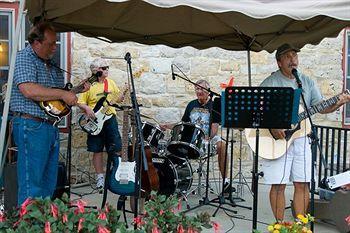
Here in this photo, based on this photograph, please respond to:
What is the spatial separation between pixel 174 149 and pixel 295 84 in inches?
66.8

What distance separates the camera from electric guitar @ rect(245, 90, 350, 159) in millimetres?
4562

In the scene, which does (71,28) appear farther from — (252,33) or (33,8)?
(252,33)

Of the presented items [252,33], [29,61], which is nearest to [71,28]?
[29,61]

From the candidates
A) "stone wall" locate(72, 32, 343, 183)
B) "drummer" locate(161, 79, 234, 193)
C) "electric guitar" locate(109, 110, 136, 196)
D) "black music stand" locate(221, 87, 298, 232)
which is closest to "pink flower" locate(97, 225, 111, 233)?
"black music stand" locate(221, 87, 298, 232)

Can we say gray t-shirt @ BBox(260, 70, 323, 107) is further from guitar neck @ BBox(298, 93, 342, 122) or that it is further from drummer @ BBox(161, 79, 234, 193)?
drummer @ BBox(161, 79, 234, 193)

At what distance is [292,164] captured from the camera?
468cm

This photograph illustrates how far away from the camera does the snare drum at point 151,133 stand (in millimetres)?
5656

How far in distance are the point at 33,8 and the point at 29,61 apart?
0.61 m

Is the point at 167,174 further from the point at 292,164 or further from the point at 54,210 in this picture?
the point at 54,210

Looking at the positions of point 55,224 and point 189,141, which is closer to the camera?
point 55,224

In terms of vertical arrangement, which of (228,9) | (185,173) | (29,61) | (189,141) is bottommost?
(185,173)

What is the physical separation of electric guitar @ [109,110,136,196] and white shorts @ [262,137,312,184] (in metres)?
1.23

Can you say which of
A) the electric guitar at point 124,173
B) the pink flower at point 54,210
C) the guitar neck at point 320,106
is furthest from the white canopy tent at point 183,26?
the pink flower at point 54,210

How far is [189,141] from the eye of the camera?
5.62m
